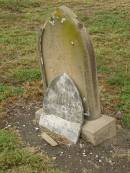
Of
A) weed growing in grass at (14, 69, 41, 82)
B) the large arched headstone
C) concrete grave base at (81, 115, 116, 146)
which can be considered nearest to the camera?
the large arched headstone

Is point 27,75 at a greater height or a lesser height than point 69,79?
lesser

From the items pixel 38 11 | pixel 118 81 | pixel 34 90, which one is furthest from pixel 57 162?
pixel 38 11

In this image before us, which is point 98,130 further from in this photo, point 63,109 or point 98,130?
point 63,109

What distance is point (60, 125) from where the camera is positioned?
4664mm

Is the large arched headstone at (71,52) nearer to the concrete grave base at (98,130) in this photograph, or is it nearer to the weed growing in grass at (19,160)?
the concrete grave base at (98,130)

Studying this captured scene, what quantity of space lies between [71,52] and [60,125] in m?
0.89

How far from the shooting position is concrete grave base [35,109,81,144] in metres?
4.54

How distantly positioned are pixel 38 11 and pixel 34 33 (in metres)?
2.21

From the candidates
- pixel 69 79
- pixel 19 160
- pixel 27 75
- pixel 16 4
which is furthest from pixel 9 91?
pixel 16 4

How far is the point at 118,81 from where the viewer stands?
6102 mm

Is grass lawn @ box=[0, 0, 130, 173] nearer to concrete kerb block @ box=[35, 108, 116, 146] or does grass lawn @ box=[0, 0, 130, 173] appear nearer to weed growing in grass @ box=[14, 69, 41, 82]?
weed growing in grass @ box=[14, 69, 41, 82]

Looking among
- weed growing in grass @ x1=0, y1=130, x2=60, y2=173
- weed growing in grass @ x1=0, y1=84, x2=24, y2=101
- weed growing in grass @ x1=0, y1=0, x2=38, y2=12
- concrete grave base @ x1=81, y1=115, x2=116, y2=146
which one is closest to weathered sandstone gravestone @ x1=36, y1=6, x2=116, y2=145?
concrete grave base @ x1=81, y1=115, x2=116, y2=146

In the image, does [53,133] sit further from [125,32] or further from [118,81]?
[125,32]

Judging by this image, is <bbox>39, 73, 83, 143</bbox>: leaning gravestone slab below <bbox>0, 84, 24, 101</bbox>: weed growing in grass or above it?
above
